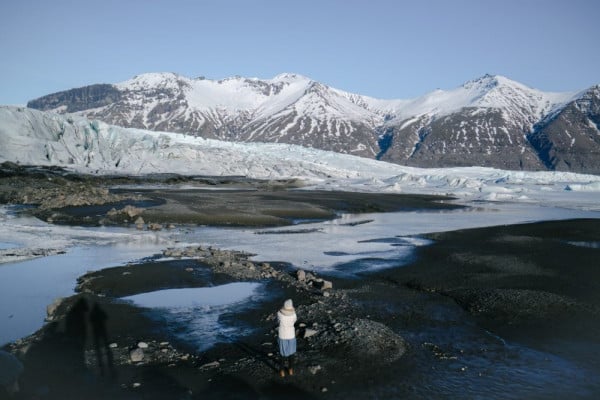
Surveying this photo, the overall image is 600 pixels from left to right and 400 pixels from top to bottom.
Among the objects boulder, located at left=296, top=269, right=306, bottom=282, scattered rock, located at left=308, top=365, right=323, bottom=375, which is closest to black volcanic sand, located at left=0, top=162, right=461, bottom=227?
boulder, located at left=296, top=269, right=306, bottom=282

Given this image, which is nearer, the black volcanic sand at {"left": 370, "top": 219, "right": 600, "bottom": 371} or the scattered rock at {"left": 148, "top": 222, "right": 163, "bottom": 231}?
the black volcanic sand at {"left": 370, "top": 219, "right": 600, "bottom": 371}

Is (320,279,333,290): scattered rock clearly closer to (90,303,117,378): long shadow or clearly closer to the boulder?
the boulder

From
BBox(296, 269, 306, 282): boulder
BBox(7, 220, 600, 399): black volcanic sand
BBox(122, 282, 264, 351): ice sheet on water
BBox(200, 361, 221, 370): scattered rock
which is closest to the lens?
BBox(7, 220, 600, 399): black volcanic sand

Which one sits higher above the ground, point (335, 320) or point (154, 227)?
point (154, 227)

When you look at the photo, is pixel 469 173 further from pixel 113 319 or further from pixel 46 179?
pixel 113 319

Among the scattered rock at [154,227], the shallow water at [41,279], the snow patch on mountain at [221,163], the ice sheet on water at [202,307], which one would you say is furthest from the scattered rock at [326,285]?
the snow patch on mountain at [221,163]

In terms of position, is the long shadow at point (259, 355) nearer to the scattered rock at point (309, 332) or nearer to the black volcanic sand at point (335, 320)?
the black volcanic sand at point (335, 320)

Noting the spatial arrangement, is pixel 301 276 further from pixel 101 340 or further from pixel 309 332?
pixel 101 340

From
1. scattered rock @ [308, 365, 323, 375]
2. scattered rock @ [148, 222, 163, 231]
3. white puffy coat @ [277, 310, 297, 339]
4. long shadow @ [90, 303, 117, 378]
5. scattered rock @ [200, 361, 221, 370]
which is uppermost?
white puffy coat @ [277, 310, 297, 339]

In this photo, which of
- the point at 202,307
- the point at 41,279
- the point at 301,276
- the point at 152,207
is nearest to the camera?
the point at 202,307

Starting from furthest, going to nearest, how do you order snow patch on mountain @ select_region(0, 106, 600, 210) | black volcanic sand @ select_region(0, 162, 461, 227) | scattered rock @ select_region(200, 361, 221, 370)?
snow patch on mountain @ select_region(0, 106, 600, 210) → black volcanic sand @ select_region(0, 162, 461, 227) → scattered rock @ select_region(200, 361, 221, 370)

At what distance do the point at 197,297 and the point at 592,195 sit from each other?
7369cm

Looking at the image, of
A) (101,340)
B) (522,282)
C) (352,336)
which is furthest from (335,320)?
(522,282)

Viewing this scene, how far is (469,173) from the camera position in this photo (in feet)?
367
